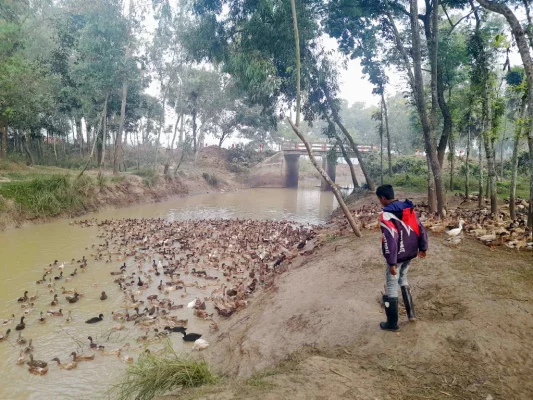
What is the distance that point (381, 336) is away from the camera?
14.1 feet

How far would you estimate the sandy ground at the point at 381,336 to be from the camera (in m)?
3.29

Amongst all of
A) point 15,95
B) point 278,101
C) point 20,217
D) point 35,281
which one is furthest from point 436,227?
point 15,95

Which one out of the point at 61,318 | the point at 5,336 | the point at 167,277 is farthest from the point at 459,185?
the point at 5,336

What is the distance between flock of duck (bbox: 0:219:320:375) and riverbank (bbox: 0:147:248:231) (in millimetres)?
3522

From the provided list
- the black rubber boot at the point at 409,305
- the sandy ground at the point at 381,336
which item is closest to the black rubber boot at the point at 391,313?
the sandy ground at the point at 381,336

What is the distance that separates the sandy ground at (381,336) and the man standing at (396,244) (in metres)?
0.29

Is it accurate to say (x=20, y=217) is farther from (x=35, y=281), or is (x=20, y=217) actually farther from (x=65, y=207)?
(x=35, y=281)

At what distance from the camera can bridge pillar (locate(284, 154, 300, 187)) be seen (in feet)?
158

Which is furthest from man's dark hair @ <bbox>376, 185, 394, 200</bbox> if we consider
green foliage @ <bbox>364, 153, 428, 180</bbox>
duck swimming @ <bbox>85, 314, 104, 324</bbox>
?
green foliage @ <bbox>364, 153, 428, 180</bbox>

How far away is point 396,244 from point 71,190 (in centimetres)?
1844

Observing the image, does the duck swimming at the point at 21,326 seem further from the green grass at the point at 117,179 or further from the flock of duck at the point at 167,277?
the green grass at the point at 117,179

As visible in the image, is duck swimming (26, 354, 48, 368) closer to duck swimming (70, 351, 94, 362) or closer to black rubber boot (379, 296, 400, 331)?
duck swimming (70, 351, 94, 362)

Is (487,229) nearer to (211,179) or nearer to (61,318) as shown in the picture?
(61,318)

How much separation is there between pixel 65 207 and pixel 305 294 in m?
15.7
